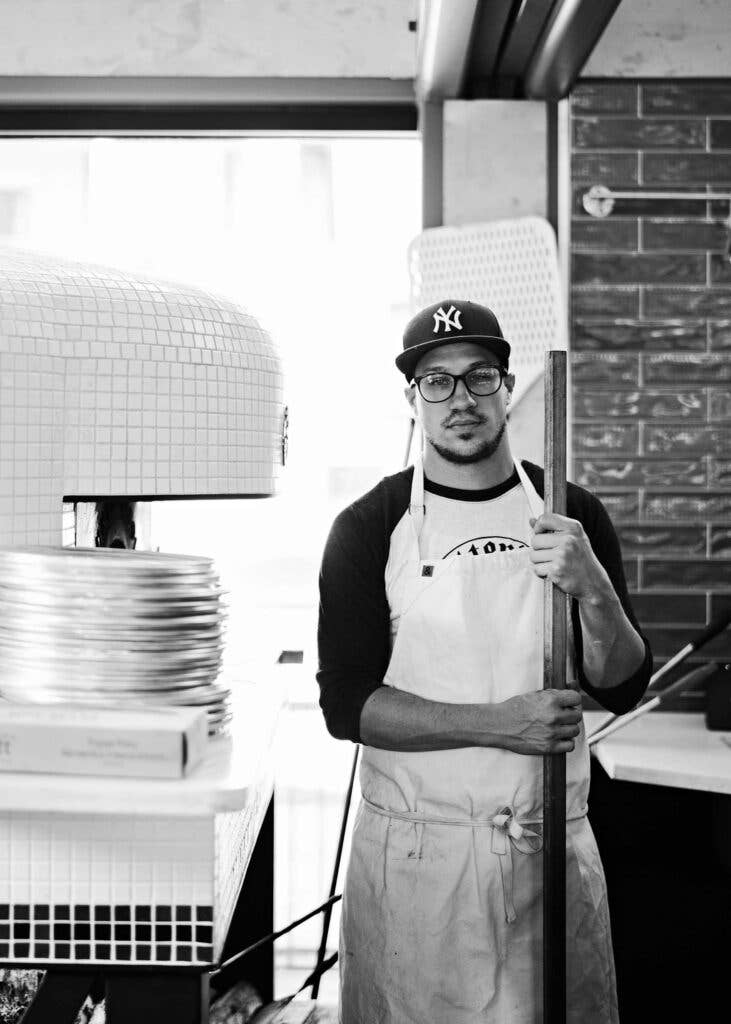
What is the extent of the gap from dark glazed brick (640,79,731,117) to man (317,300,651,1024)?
1563mm

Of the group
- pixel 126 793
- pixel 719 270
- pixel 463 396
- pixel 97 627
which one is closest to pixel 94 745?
pixel 126 793

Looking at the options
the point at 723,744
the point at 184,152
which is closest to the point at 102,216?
the point at 184,152

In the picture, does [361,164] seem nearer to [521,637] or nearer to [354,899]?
[521,637]

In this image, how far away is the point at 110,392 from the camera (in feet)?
4.93

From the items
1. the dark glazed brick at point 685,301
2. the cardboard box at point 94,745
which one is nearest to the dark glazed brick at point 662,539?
the dark glazed brick at point 685,301

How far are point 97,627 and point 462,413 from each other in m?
0.97

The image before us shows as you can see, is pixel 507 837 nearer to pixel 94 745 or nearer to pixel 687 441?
pixel 94 745

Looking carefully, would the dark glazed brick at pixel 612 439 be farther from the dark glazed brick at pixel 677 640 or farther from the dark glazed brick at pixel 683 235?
the dark glazed brick at pixel 683 235

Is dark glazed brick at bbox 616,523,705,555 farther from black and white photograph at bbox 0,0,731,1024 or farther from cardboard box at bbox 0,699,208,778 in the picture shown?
cardboard box at bbox 0,699,208,778

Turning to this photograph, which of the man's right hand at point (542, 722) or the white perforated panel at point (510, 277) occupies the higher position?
the white perforated panel at point (510, 277)

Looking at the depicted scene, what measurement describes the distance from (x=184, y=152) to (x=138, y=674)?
8.86 feet

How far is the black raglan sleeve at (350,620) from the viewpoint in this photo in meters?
1.91

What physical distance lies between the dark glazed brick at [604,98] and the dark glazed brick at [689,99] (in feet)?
0.22

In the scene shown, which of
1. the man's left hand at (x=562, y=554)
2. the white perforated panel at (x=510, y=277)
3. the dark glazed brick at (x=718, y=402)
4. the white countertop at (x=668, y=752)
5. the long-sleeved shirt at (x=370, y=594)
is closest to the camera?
the man's left hand at (x=562, y=554)
